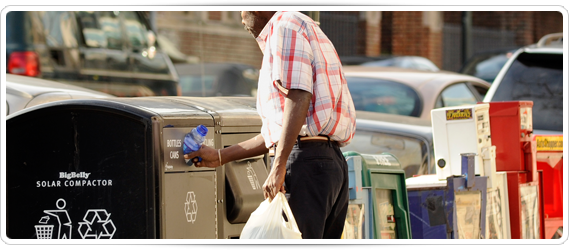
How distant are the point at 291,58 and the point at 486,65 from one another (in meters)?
13.1

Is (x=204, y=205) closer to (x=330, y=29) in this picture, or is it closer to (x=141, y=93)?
(x=141, y=93)

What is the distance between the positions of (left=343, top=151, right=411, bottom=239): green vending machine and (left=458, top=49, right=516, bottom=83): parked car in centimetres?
1043

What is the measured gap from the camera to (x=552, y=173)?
6793 millimetres

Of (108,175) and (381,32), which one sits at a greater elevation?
(381,32)

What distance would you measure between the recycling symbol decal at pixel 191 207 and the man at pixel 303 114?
0.71 metres

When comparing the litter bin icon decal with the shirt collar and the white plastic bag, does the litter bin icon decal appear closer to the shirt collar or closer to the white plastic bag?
the white plastic bag

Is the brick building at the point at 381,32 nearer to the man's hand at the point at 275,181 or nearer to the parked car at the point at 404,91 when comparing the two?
the parked car at the point at 404,91

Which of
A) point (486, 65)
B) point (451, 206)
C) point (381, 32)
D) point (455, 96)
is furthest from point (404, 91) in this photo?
point (381, 32)

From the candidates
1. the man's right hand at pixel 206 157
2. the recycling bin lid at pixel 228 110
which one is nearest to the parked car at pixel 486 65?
the recycling bin lid at pixel 228 110

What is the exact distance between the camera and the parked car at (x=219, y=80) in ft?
47.1

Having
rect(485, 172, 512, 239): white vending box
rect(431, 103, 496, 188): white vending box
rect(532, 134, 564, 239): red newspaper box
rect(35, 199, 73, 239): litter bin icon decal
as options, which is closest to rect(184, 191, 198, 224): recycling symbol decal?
rect(35, 199, 73, 239): litter bin icon decal

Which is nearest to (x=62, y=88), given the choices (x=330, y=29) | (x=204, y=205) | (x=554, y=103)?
(x=204, y=205)

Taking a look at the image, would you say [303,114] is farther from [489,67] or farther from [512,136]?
[489,67]

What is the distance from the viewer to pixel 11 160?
4.17 m
